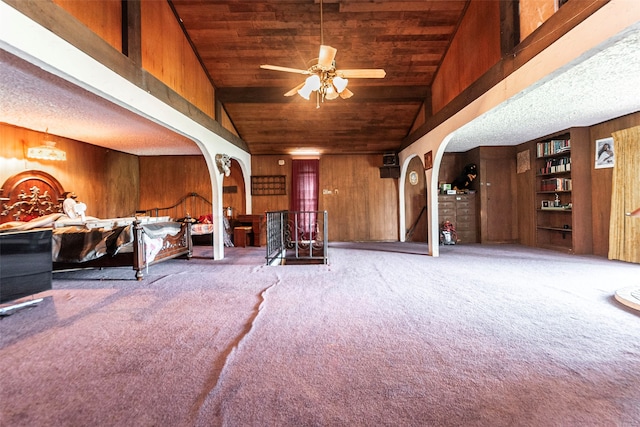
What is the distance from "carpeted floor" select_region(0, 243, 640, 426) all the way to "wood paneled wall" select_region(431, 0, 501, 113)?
3.13 metres

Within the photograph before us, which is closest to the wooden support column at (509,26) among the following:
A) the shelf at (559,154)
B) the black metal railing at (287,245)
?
the black metal railing at (287,245)

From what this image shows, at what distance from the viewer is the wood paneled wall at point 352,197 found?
804cm

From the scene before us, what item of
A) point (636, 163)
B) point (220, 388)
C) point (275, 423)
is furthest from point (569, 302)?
point (636, 163)

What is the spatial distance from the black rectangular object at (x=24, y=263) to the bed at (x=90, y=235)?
80cm

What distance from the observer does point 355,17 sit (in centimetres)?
445

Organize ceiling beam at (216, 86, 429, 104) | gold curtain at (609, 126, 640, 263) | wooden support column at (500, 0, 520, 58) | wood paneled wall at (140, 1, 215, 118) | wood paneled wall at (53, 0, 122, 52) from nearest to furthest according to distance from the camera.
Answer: wood paneled wall at (53, 0, 122, 52) → wooden support column at (500, 0, 520, 58) → wood paneled wall at (140, 1, 215, 118) → gold curtain at (609, 126, 640, 263) → ceiling beam at (216, 86, 429, 104)

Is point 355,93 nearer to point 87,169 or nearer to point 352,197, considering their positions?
point 352,197

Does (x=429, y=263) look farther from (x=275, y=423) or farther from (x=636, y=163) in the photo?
(x=275, y=423)

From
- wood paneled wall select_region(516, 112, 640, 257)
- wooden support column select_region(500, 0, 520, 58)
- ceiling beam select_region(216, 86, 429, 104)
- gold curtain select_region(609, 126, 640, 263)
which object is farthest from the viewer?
ceiling beam select_region(216, 86, 429, 104)

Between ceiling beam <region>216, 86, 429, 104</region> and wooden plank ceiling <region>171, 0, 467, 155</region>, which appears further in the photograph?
ceiling beam <region>216, 86, 429, 104</region>

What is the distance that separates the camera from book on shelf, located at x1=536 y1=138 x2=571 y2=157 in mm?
5484

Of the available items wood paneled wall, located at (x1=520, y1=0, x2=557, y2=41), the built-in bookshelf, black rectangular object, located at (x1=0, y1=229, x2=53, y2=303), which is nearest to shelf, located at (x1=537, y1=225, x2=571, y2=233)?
the built-in bookshelf

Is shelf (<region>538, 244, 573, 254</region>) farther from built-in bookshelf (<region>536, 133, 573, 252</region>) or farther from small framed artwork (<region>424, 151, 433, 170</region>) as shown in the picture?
small framed artwork (<region>424, 151, 433, 170</region>)

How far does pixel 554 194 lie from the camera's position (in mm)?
6129
